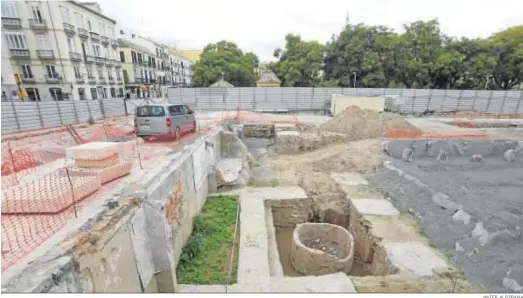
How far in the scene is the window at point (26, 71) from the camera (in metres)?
22.4

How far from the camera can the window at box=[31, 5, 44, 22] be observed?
21500 millimetres

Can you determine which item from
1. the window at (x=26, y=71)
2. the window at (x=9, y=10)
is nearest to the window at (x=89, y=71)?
the window at (x=26, y=71)

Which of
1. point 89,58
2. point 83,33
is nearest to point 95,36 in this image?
point 83,33

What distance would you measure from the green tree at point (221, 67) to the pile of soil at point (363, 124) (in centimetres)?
1862

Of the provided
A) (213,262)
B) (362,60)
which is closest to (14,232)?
(213,262)

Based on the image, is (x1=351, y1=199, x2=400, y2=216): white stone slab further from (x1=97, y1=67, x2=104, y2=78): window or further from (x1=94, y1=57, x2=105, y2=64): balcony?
(x1=97, y1=67, x2=104, y2=78): window

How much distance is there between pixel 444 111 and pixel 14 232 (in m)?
30.6

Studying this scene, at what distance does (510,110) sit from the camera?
25422mm

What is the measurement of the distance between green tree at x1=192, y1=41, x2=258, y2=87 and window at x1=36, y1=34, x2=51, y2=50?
14.3 metres

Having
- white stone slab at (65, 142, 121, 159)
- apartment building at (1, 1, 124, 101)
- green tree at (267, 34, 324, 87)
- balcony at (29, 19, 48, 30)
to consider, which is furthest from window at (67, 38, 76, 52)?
white stone slab at (65, 142, 121, 159)

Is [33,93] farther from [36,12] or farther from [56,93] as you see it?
[36,12]

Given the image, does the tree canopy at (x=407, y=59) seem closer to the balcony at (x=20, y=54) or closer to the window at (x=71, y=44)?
the window at (x=71, y=44)

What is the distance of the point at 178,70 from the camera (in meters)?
52.7

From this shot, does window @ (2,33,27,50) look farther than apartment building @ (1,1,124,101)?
Yes
